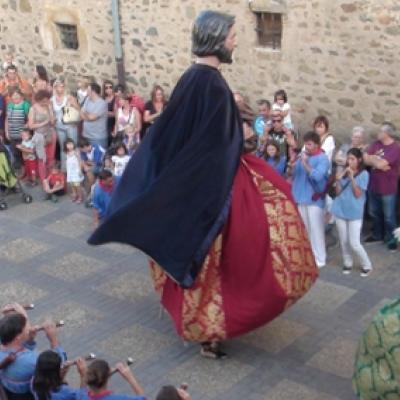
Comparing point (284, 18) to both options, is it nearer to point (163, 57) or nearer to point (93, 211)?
point (163, 57)

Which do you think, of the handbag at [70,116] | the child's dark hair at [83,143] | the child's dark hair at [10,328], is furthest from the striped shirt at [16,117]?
the child's dark hair at [10,328]

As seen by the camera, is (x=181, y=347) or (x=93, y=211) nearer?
(x=181, y=347)

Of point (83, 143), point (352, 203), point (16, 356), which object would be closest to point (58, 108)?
point (83, 143)

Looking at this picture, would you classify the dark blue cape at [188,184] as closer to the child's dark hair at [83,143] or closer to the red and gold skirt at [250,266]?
the red and gold skirt at [250,266]

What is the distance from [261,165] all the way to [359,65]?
155 inches

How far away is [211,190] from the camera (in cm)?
620

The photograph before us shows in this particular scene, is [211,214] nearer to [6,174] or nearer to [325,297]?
[325,297]

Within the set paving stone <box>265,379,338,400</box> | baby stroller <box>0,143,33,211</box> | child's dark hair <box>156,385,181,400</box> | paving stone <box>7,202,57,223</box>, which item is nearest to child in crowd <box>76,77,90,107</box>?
baby stroller <box>0,143,33,211</box>

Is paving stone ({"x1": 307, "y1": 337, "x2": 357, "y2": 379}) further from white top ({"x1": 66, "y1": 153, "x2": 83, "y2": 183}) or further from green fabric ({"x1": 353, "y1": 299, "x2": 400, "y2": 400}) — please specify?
white top ({"x1": 66, "y1": 153, "x2": 83, "y2": 183})

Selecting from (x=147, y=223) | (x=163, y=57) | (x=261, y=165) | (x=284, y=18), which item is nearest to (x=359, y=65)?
(x=284, y=18)

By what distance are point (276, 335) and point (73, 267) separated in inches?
100

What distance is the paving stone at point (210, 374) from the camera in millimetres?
6453

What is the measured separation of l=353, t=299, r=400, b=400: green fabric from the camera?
196 inches

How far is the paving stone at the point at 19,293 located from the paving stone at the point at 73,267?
1.13 feet
